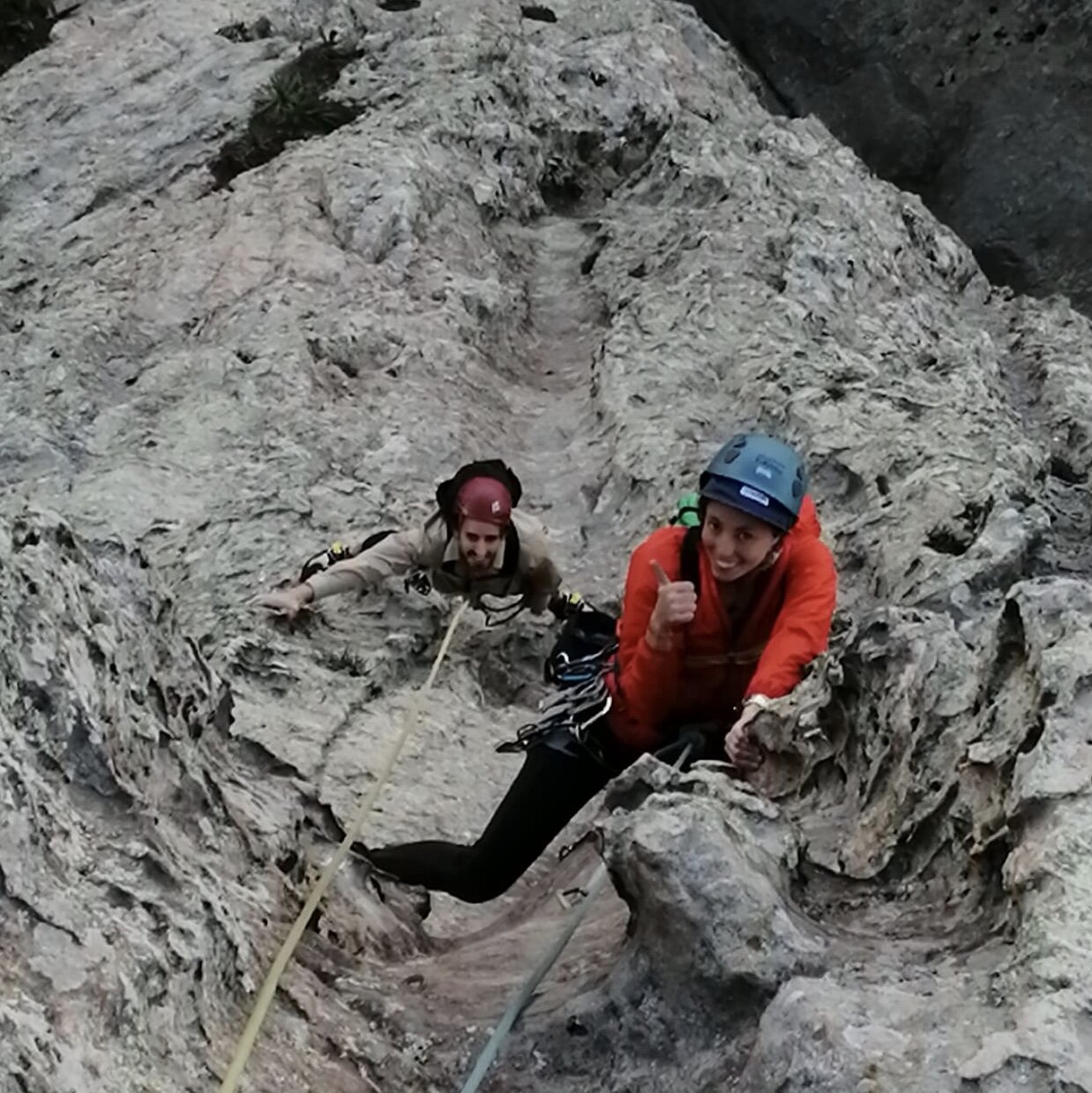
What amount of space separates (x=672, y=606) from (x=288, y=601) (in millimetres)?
3091

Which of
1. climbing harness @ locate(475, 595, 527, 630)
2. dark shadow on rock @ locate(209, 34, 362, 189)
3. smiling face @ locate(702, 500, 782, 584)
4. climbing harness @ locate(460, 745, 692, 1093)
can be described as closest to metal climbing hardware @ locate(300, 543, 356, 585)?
climbing harness @ locate(475, 595, 527, 630)

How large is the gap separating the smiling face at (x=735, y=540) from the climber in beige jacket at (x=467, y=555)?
2.46 m

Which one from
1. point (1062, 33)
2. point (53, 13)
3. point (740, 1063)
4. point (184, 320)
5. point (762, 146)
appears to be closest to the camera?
point (740, 1063)

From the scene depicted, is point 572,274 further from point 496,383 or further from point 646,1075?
point 646,1075

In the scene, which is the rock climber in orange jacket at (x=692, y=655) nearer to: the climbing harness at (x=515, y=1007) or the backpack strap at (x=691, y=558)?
the backpack strap at (x=691, y=558)

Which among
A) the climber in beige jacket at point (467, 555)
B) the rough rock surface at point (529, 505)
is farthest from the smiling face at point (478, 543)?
the rough rock surface at point (529, 505)

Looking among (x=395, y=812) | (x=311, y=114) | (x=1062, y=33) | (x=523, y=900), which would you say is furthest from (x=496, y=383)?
(x=1062, y=33)

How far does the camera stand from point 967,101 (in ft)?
63.6

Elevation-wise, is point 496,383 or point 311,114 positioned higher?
point 311,114

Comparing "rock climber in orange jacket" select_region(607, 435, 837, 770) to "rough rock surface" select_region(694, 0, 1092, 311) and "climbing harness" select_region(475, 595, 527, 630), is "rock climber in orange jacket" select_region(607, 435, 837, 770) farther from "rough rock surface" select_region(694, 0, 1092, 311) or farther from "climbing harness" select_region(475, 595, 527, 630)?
"rough rock surface" select_region(694, 0, 1092, 311)

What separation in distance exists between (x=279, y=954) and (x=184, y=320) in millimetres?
7324

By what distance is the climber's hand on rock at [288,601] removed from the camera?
290 inches

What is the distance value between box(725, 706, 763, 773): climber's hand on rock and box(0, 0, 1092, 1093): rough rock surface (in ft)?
0.58

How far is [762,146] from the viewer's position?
43.4 feet
